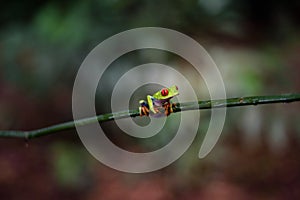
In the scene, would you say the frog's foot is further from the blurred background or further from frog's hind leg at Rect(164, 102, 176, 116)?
the blurred background

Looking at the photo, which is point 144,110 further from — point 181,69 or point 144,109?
point 181,69

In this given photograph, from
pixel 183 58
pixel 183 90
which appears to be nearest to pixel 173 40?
pixel 183 58

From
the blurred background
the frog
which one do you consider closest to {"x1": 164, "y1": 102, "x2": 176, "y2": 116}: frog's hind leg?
the frog

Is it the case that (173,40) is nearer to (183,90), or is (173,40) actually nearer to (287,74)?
(183,90)

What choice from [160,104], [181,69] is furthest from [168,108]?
[181,69]

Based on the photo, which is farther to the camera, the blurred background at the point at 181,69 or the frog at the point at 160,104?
the blurred background at the point at 181,69

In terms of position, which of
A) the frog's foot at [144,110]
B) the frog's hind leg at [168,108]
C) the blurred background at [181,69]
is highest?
the blurred background at [181,69]

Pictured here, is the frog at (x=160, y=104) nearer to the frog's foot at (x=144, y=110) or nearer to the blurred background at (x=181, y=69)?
the frog's foot at (x=144, y=110)

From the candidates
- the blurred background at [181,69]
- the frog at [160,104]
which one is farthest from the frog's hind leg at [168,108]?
the blurred background at [181,69]
